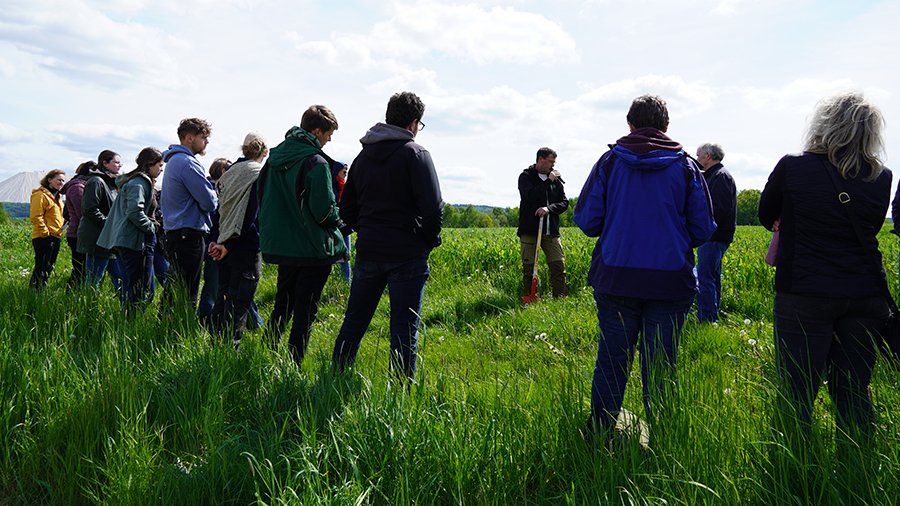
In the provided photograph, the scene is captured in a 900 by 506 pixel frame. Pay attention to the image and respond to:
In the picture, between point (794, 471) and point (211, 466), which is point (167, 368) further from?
point (794, 471)

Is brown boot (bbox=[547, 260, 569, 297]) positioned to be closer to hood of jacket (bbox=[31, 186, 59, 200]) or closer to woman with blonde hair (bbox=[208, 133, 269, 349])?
woman with blonde hair (bbox=[208, 133, 269, 349])

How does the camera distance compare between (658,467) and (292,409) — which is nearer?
(658,467)

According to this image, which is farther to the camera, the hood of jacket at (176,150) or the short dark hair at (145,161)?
the short dark hair at (145,161)

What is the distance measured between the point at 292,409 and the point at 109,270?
6136 mm

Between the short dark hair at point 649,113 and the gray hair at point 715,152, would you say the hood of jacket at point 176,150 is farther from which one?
the gray hair at point 715,152

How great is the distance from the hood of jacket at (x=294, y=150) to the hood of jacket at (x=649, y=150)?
2362mm

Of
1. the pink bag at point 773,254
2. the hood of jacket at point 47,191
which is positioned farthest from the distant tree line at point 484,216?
the pink bag at point 773,254

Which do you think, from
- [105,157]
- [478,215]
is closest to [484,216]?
[478,215]

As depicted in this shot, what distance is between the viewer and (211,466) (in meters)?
2.74

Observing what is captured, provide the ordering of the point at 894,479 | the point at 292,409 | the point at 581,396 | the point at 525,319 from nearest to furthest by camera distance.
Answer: the point at 894,479, the point at 581,396, the point at 292,409, the point at 525,319

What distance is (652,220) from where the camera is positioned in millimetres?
3488

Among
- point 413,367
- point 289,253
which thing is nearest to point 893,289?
point 413,367

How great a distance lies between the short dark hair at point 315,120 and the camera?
4969 mm

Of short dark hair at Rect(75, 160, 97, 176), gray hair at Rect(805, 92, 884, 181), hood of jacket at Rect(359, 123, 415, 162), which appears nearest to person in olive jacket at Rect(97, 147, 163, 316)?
short dark hair at Rect(75, 160, 97, 176)
